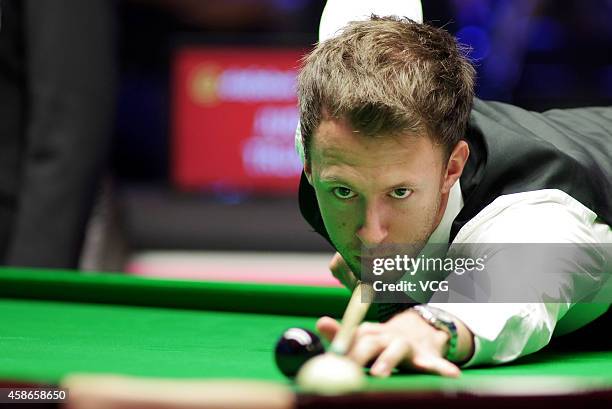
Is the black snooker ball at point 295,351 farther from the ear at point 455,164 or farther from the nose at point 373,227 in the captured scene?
the ear at point 455,164

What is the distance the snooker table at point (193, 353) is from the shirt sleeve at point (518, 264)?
5cm

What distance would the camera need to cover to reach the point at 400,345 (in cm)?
174

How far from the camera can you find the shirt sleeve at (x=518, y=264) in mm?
1924

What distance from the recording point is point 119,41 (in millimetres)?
4930

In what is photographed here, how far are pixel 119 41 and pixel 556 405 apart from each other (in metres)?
3.84

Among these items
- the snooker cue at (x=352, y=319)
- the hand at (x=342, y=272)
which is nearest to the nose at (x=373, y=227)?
the snooker cue at (x=352, y=319)

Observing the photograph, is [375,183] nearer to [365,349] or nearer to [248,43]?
[365,349]

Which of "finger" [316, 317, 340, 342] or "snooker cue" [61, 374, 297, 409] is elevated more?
"snooker cue" [61, 374, 297, 409]

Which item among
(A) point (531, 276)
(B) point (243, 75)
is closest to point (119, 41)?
(B) point (243, 75)

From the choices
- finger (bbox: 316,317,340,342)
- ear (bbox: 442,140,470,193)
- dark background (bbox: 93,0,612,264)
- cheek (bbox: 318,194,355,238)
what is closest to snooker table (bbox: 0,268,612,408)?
finger (bbox: 316,317,340,342)

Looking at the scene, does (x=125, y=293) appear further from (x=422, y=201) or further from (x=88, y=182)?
(x=88, y=182)

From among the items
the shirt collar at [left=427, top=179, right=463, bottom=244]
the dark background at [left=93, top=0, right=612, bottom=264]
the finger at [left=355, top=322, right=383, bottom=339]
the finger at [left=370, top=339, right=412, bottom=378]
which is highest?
the finger at [left=370, top=339, right=412, bottom=378]

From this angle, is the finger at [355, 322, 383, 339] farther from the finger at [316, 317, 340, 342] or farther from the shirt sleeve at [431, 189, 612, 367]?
the shirt sleeve at [431, 189, 612, 367]

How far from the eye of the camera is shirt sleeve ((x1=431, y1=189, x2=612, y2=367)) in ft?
6.31
